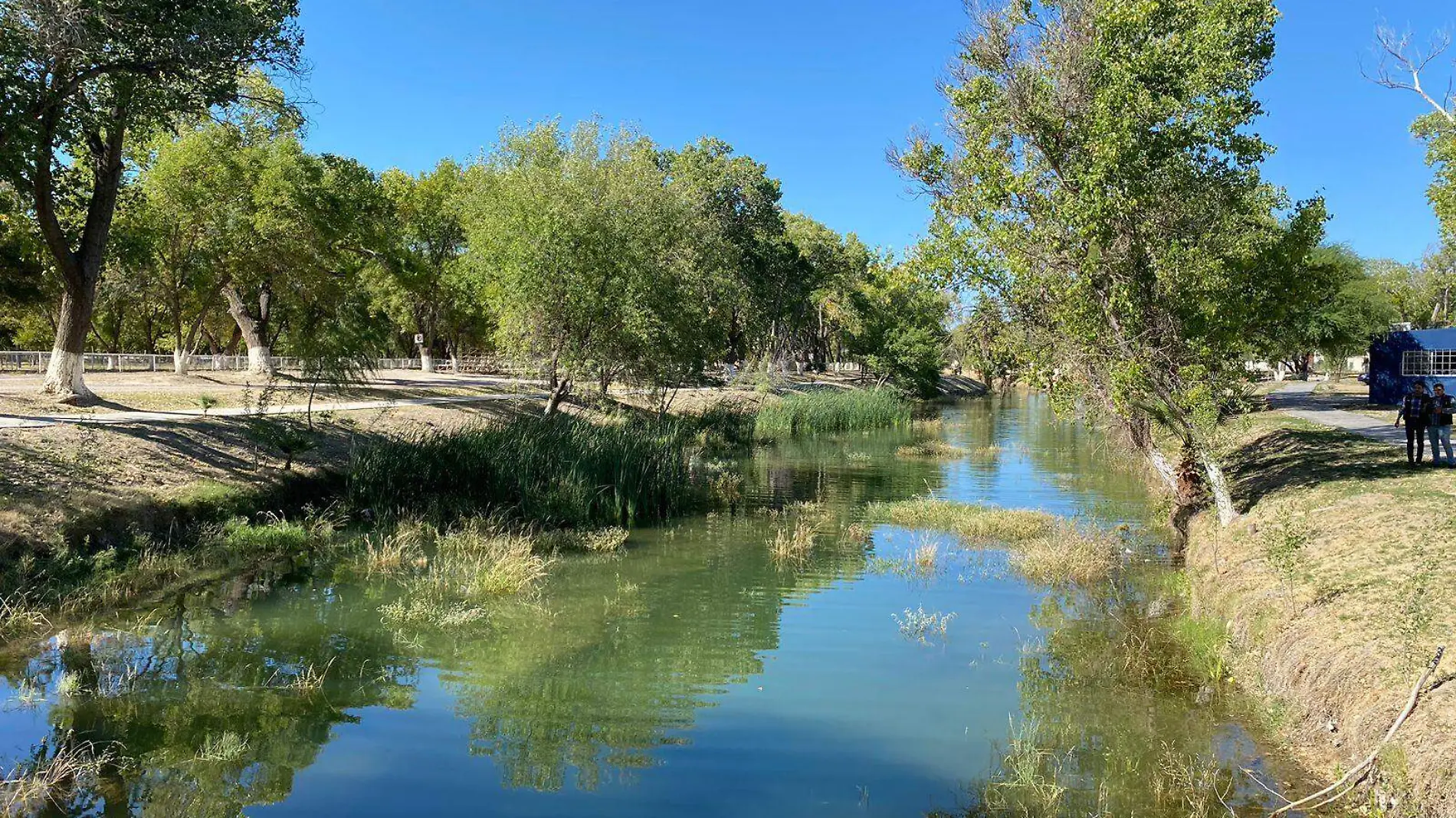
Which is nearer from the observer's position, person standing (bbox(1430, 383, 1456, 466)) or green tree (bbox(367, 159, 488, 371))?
person standing (bbox(1430, 383, 1456, 466))

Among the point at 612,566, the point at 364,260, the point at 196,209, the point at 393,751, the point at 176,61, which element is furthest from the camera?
the point at 364,260

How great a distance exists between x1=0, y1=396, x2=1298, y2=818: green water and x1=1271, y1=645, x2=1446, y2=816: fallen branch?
0.47 meters

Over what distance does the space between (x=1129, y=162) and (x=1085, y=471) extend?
682 inches

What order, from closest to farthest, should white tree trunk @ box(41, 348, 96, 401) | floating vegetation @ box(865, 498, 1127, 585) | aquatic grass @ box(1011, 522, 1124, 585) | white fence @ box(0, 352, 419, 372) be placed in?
aquatic grass @ box(1011, 522, 1124, 585) → floating vegetation @ box(865, 498, 1127, 585) → white tree trunk @ box(41, 348, 96, 401) → white fence @ box(0, 352, 419, 372)

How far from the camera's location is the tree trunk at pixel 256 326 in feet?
115

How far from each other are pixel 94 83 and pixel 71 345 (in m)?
5.66

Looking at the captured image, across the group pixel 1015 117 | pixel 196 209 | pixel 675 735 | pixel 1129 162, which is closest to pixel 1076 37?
pixel 1015 117

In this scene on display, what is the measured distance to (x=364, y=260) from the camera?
161 feet

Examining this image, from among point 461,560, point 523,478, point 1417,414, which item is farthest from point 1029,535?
point 461,560

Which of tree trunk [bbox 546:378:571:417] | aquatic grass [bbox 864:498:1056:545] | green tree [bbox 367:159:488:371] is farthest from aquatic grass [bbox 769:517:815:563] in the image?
green tree [bbox 367:159:488:371]

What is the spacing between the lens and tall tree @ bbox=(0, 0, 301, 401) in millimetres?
15078

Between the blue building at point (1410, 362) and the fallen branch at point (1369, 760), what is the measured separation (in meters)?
29.9

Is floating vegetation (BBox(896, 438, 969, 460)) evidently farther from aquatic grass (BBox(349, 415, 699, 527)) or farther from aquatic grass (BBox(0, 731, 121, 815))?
aquatic grass (BBox(0, 731, 121, 815))

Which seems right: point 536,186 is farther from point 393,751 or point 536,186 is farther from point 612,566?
point 393,751
